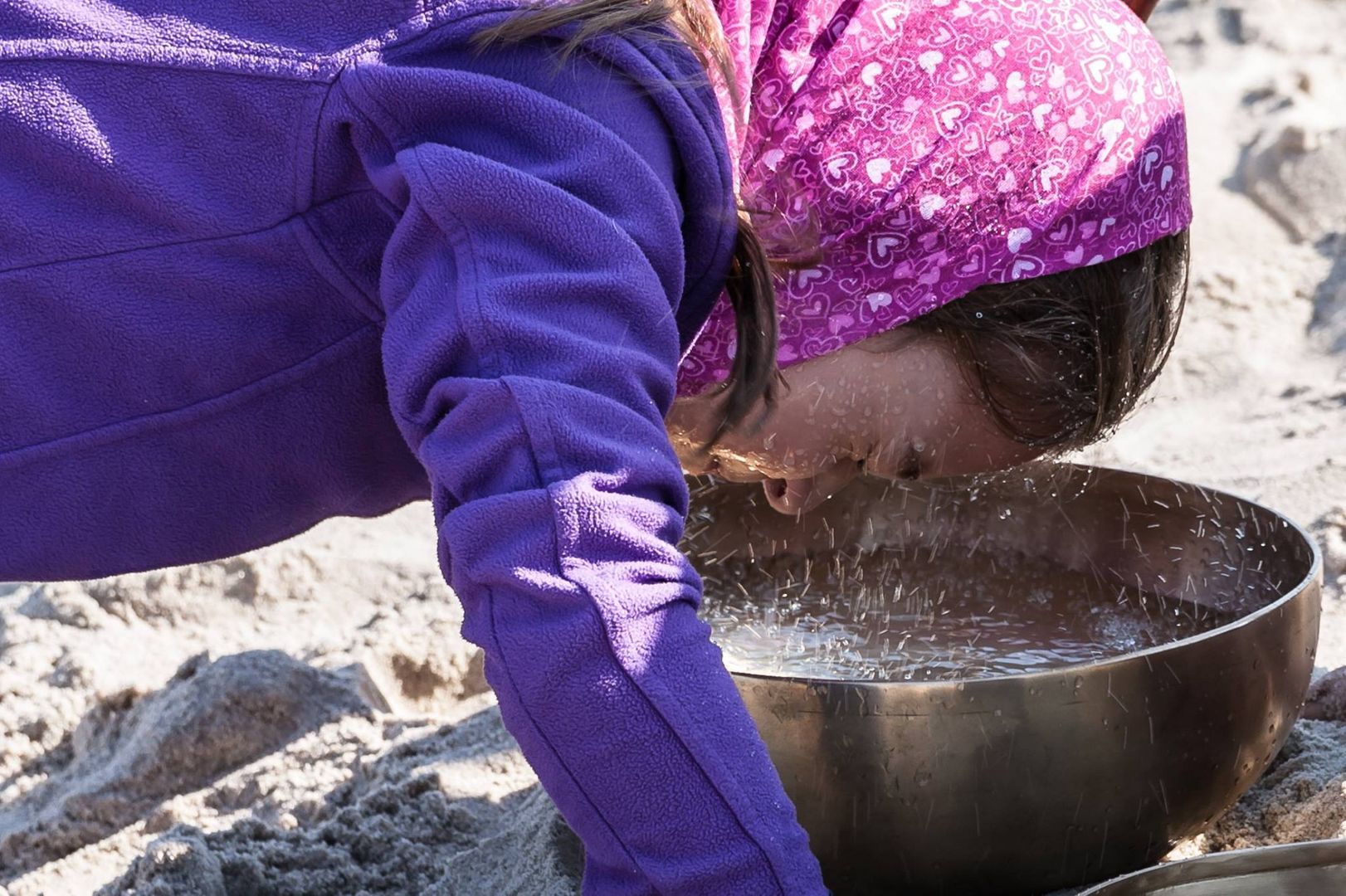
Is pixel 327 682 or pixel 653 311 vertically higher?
pixel 653 311

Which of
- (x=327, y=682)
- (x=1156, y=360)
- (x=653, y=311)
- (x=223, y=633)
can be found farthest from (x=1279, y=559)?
(x=223, y=633)

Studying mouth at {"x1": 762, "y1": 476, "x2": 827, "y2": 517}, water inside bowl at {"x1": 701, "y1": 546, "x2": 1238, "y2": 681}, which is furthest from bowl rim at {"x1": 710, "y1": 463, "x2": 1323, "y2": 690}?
water inside bowl at {"x1": 701, "y1": 546, "x2": 1238, "y2": 681}

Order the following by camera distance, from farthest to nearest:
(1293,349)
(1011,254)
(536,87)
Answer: (1293,349) → (1011,254) → (536,87)

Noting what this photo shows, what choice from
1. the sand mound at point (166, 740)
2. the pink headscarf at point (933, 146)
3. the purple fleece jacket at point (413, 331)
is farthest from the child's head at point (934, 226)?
the sand mound at point (166, 740)

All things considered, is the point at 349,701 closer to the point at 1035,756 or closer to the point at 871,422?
the point at 871,422

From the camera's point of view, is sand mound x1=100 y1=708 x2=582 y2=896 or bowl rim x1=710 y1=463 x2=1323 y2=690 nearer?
bowl rim x1=710 y1=463 x2=1323 y2=690

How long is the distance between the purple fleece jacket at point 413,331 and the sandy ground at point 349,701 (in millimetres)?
537

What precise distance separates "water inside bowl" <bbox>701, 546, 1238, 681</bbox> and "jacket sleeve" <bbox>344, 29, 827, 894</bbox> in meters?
0.80

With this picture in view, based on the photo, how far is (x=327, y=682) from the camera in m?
2.19

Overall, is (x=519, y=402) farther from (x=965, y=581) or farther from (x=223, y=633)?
(x=223, y=633)

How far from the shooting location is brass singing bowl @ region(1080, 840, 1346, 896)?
1.08 m

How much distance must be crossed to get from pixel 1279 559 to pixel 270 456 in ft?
3.66

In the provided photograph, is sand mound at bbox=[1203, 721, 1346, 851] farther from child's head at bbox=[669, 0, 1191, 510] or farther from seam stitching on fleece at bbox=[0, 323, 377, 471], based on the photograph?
seam stitching on fleece at bbox=[0, 323, 377, 471]

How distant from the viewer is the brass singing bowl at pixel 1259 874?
1076mm
